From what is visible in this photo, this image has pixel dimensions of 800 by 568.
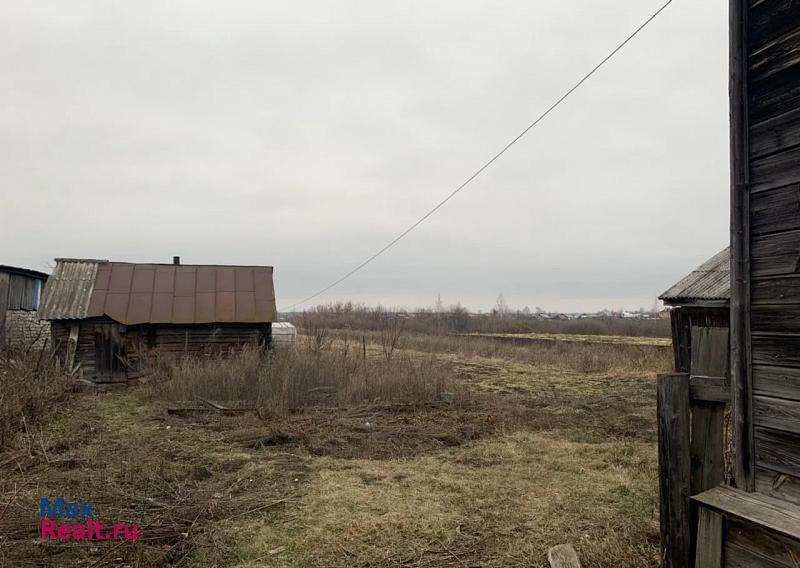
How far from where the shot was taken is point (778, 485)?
96.3 inches

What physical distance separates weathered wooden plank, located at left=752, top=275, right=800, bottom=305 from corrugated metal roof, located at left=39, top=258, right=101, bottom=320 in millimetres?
16370

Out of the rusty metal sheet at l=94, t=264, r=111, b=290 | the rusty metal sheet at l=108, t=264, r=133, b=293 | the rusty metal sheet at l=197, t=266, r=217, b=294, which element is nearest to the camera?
the rusty metal sheet at l=94, t=264, r=111, b=290

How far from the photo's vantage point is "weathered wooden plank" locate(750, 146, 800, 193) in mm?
2393

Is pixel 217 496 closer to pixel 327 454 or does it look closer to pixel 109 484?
pixel 109 484

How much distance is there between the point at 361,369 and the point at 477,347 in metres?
15.2

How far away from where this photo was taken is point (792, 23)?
2.41m

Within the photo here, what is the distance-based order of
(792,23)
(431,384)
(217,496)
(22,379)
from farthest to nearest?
(431,384), (22,379), (217,496), (792,23)

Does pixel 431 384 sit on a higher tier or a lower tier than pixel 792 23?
lower

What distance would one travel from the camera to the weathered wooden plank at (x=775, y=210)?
2.38 m

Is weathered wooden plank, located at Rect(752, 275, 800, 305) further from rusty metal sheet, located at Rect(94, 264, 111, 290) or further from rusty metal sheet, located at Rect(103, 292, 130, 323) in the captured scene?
rusty metal sheet, located at Rect(94, 264, 111, 290)

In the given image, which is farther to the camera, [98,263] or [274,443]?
[98,263]

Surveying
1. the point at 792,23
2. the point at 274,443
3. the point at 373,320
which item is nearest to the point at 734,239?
the point at 792,23

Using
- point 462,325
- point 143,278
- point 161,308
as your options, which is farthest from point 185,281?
point 462,325

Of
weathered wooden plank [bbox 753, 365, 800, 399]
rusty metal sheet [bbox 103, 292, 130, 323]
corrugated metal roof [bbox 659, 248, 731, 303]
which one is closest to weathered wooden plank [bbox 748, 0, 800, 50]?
weathered wooden plank [bbox 753, 365, 800, 399]
